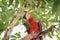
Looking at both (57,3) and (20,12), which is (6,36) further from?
(57,3)

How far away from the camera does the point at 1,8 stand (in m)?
1.14

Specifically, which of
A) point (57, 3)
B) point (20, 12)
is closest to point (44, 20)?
point (20, 12)

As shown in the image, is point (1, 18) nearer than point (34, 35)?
No

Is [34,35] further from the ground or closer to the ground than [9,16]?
closer to the ground

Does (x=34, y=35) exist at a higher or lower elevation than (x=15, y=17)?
lower

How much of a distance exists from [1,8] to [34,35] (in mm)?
522

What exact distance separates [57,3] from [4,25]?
0.89 metres

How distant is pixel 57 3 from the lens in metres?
0.27

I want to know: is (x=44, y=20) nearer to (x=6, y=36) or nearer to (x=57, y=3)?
(x=6, y=36)

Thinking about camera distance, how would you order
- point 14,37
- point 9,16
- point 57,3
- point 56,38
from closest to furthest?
point 57,3
point 9,16
point 14,37
point 56,38

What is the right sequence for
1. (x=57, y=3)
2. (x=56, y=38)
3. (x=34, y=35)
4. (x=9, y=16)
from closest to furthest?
(x=57, y=3)
(x=34, y=35)
(x=9, y=16)
(x=56, y=38)

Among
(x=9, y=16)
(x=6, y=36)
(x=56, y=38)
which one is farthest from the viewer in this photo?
(x=56, y=38)

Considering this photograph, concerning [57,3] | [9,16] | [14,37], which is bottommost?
[57,3]

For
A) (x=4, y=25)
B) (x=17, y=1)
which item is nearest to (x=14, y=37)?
(x=4, y=25)
